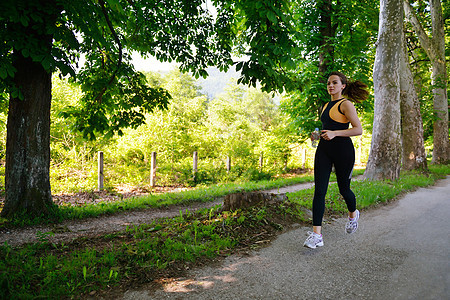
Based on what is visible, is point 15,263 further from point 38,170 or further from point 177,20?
point 177,20

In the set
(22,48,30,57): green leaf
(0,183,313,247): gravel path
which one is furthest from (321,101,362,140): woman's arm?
(22,48,30,57): green leaf

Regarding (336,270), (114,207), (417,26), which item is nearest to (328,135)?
(336,270)

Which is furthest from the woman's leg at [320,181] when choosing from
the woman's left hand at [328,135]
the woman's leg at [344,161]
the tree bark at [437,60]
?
the tree bark at [437,60]

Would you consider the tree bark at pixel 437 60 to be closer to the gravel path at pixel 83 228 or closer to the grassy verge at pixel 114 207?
the grassy verge at pixel 114 207

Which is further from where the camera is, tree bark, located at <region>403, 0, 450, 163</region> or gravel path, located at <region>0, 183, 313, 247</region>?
tree bark, located at <region>403, 0, 450, 163</region>

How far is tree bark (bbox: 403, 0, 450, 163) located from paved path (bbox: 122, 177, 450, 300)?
13789 mm

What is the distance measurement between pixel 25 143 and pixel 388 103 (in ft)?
32.5

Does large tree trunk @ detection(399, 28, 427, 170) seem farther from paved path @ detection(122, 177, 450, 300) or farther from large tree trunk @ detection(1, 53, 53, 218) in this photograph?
large tree trunk @ detection(1, 53, 53, 218)

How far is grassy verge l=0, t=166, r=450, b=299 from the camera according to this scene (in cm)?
254

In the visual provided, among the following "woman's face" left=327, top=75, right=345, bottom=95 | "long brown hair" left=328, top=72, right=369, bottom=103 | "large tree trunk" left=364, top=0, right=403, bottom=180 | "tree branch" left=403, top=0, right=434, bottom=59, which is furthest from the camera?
"tree branch" left=403, top=0, right=434, bottom=59

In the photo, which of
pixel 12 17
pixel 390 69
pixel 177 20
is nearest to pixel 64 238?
pixel 12 17

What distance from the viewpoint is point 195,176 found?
492 inches

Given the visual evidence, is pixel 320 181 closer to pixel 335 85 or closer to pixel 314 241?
pixel 314 241

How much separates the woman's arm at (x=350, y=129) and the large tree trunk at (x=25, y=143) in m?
5.39
